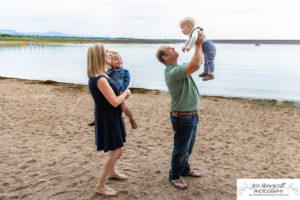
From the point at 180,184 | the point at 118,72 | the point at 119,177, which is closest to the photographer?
the point at 180,184

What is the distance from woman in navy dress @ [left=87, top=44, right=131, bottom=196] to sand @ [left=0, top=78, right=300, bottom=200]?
0.85 meters

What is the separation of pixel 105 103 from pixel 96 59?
510 mm

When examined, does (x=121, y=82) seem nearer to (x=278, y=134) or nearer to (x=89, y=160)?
(x=89, y=160)

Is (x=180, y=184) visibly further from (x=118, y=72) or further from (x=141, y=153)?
(x=118, y=72)

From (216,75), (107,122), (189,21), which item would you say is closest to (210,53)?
(189,21)

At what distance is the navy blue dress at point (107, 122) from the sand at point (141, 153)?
0.94m

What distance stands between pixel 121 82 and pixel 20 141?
2.80 metres

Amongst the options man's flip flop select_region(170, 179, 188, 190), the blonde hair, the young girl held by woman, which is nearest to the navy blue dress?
the blonde hair

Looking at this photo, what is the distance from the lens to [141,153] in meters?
4.95

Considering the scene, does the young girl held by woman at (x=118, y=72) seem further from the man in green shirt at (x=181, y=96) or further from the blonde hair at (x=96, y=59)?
the blonde hair at (x=96, y=59)

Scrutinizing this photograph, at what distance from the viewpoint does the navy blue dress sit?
2.72m

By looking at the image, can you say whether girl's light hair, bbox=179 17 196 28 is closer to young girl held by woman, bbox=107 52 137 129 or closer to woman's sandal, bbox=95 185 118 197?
young girl held by woman, bbox=107 52 137 129

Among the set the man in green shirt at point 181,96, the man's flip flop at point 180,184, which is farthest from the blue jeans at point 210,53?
the man's flip flop at point 180,184

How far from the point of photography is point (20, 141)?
5.45 meters
